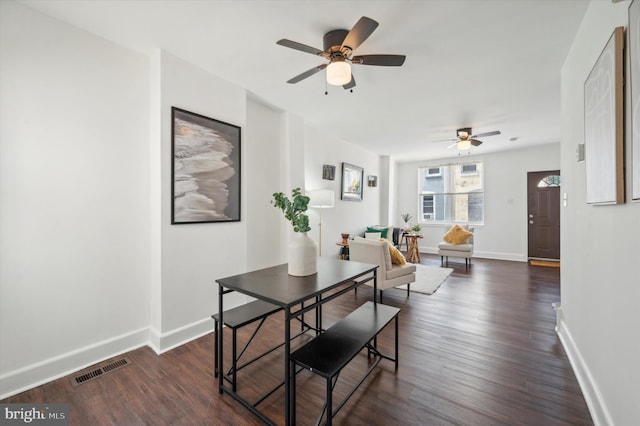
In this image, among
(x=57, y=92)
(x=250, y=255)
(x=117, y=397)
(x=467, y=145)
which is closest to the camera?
(x=117, y=397)

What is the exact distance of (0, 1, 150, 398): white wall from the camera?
1.82 metres

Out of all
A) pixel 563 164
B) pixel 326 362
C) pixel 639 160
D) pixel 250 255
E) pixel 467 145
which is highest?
pixel 467 145

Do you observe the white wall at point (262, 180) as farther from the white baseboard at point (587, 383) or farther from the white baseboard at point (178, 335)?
the white baseboard at point (587, 383)

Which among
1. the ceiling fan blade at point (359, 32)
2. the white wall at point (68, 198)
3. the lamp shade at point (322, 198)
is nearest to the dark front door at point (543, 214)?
the lamp shade at point (322, 198)

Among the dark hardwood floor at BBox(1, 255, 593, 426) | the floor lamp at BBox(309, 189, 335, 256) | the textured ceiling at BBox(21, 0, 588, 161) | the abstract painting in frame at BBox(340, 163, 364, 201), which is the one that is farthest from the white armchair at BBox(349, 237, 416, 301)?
the abstract painting in frame at BBox(340, 163, 364, 201)

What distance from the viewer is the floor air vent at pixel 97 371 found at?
1.95 metres

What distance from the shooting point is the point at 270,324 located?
2.87 metres

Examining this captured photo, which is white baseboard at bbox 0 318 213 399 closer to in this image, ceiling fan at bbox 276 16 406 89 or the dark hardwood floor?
the dark hardwood floor

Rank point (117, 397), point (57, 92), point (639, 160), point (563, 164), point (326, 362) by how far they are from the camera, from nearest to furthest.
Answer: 1. point (639, 160)
2. point (326, 362)
3. point (117, 397)
4. point (57, 92)
5. point (563, 164)

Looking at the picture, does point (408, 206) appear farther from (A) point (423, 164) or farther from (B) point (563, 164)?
(B) point (563, 164)

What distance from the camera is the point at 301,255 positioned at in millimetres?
1860

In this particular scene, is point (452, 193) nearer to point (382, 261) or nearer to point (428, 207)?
point (428, 207)

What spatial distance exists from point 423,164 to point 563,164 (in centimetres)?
525

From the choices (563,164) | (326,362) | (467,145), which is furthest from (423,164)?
(326,362)
